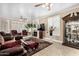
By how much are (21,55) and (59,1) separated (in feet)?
4.64

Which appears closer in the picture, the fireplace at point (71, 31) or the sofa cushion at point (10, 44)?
the sofa cushion at point (10, 44)

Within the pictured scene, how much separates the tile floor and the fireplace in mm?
99

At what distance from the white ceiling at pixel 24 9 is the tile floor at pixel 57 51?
0.75 meters

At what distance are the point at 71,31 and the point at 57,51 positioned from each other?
0.54 meters

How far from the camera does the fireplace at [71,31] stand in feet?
8.17

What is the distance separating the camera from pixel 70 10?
95.0 inches

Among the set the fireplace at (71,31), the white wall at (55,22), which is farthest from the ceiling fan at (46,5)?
the fireplace at (71,31)

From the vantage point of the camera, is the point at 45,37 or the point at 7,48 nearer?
the point at 7,48

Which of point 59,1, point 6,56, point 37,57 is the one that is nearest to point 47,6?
point 59,1

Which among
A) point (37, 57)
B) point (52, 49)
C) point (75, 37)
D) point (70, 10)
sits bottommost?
point (37, 57)

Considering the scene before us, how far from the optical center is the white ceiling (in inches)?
95.7

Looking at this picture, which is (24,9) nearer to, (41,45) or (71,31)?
(41,45)

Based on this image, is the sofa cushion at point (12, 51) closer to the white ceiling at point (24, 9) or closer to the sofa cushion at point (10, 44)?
the sofa cushion at point (10, 44)

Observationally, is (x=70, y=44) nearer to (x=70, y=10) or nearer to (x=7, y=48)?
(x=70, y=10)
